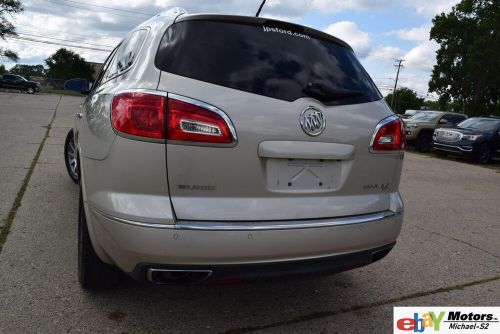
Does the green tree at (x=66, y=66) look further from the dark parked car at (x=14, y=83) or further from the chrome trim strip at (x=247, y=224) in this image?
the chrome trim strip at (x=247, y=224)

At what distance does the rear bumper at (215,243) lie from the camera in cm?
208

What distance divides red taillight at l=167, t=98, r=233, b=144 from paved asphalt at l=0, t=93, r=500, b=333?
0.80 metres

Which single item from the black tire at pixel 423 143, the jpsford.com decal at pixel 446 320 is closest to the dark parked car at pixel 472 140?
the black tire at pixel 423 143

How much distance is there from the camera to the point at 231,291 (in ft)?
10.1

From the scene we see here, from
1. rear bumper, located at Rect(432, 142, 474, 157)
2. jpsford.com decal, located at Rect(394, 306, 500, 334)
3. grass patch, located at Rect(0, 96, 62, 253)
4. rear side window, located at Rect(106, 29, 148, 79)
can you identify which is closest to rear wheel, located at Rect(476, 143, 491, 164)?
rear bumper, located at Rect(432, 142, 474, 157)

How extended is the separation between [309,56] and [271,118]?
56cm

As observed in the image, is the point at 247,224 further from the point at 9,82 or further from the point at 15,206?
the point at 9,82

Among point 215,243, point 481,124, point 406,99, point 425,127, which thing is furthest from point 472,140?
point 406,99

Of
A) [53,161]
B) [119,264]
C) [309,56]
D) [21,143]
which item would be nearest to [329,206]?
[309,56]

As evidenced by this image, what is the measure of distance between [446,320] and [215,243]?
1702mm

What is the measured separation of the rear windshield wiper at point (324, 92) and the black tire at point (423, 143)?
51.7ft

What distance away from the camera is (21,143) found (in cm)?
877

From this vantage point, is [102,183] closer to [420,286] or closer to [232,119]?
[232,119]

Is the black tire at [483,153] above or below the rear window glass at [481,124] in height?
below
